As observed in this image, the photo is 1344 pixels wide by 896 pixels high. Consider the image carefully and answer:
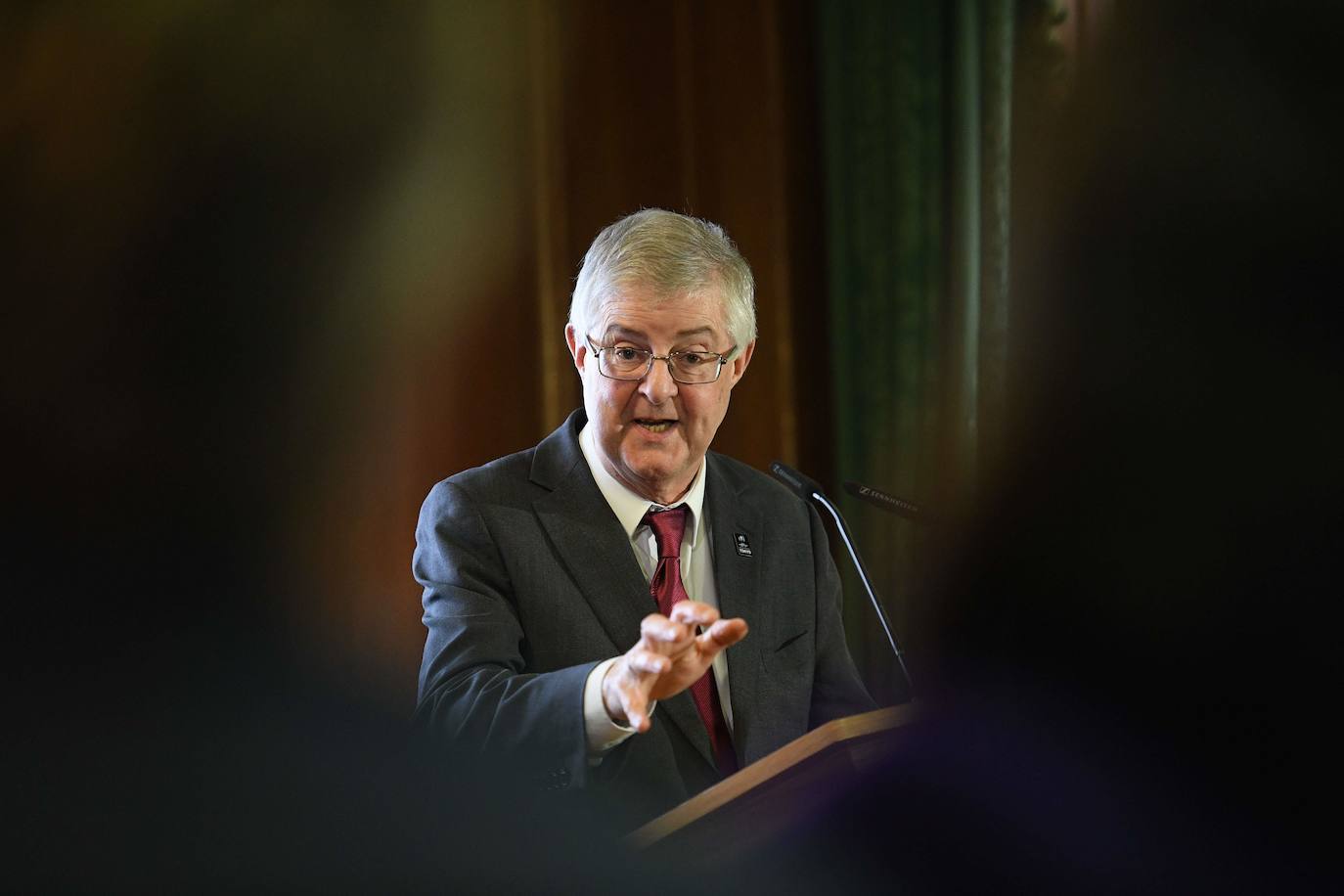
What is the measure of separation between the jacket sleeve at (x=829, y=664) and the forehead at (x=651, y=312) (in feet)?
1.32

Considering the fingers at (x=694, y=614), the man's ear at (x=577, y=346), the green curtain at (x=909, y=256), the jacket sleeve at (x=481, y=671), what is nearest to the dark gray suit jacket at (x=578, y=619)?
the jacket sleeve at (x=481, y=671)

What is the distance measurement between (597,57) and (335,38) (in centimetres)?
81

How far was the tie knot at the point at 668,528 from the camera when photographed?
1820mm

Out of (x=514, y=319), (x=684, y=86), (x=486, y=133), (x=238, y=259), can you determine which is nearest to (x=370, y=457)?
(x=514, y=319)

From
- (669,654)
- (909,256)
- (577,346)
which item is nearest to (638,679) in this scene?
(669,654)

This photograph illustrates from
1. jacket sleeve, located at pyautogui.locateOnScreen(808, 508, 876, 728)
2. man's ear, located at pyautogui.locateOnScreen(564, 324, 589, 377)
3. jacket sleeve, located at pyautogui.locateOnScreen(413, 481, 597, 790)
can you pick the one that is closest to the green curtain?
jacket sleeve, located at pyautogui.locateOnScreen(808, 508, 876, 728)

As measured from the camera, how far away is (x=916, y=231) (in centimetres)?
331

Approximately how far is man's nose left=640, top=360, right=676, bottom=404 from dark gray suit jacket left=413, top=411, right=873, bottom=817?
0.16 m

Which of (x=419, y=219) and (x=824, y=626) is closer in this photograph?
(x=824, y=626)

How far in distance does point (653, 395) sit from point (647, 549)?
23 cm

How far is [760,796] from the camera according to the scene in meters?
1.16

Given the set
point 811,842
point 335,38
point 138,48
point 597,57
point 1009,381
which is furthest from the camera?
point 597,57

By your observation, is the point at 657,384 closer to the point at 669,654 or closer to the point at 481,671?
the point at 481,671

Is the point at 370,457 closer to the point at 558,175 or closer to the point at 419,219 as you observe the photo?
the point at 419,219
